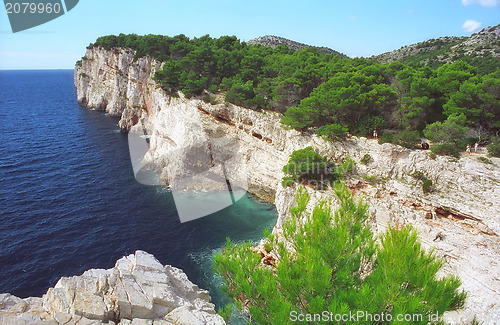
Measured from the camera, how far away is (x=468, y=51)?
62.0 meters

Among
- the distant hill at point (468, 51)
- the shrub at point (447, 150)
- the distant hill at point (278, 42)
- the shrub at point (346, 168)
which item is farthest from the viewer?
the distant hill at point (278, 42)

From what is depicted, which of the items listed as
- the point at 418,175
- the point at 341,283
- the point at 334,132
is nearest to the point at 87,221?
the point at 334,132

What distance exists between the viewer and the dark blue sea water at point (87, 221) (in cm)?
2389

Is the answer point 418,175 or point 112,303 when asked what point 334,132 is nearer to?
point 418,175

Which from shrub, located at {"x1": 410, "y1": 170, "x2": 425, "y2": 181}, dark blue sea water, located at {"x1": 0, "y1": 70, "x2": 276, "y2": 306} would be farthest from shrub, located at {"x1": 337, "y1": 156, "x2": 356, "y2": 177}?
dark blue sea water, located at {"x1": 0, "y1": 70, "x2": 276, "y2": 306}

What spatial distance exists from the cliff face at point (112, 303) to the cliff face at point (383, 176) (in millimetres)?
11862

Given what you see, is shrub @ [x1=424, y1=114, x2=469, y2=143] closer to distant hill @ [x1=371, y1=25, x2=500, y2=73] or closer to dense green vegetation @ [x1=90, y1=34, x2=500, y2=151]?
dense green vegetation @ [x1=90, y1=34, x2=500, y2=151]

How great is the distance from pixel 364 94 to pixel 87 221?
30.1 metres

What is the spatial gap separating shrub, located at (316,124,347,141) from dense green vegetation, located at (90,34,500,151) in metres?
0.09

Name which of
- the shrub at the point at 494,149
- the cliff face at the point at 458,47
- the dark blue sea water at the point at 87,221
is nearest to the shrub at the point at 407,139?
the shrub at the point at 494,149

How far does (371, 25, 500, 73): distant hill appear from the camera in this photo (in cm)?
5288

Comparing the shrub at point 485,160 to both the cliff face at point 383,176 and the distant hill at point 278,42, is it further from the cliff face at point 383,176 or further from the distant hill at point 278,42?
the distant hill at point 278,42

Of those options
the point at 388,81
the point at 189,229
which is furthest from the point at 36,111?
the point at 388,81

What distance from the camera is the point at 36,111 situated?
76875 millimetres
